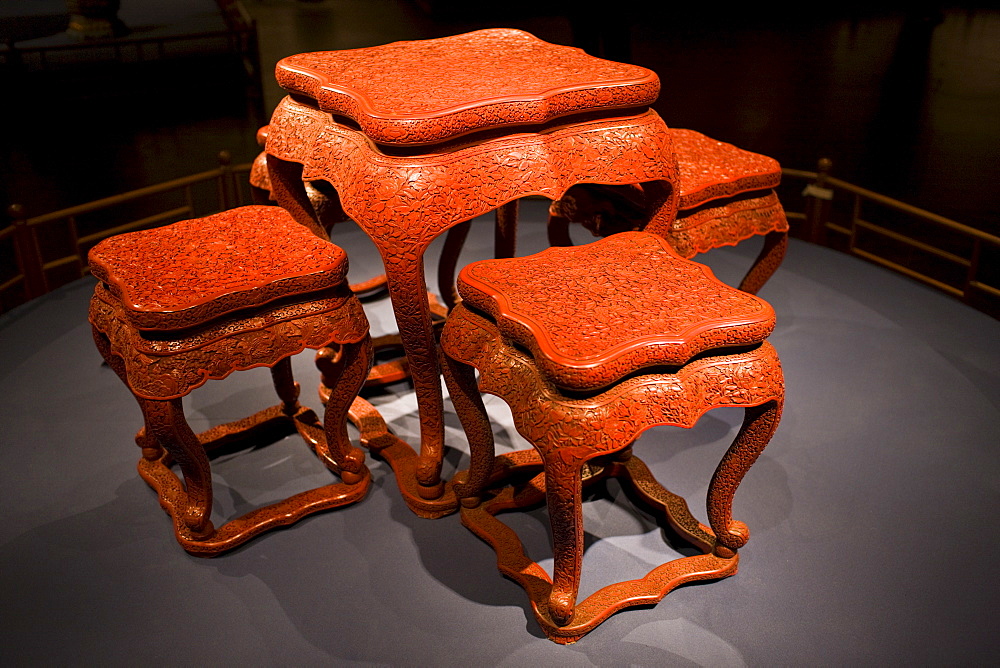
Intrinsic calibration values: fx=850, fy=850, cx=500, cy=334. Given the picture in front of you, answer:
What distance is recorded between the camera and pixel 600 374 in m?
1.63

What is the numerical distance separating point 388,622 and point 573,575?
0.46m

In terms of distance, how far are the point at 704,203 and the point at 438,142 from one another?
1015 mm

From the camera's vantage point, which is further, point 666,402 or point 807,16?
point 807,16

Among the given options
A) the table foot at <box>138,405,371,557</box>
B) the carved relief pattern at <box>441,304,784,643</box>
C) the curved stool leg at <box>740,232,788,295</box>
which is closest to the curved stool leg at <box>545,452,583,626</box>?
the carved relief pattern at <box>441,304,784,643</box>

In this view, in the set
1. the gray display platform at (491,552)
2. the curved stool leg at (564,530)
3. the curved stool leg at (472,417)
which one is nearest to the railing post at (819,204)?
the gray display platform at (491,552)

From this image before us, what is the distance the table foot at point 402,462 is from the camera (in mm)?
2346

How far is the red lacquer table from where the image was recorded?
6.45 feet

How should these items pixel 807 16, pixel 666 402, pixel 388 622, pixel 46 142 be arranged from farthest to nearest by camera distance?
pixel 807 16, pixel 46 142, pixel 388 622, pixel 666 402

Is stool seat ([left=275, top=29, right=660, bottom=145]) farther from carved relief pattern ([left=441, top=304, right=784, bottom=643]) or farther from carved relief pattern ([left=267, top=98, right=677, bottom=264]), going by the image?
carved relief pattern ([left=441, top=304, right=784, bottom=643])

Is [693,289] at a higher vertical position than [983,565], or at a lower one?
higher

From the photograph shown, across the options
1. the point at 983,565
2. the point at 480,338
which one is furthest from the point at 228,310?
the point at 983,565

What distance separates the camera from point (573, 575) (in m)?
1.87

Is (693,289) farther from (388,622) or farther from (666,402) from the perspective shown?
(388,622)

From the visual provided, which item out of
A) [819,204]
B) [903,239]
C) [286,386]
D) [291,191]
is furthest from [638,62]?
[286,386]
